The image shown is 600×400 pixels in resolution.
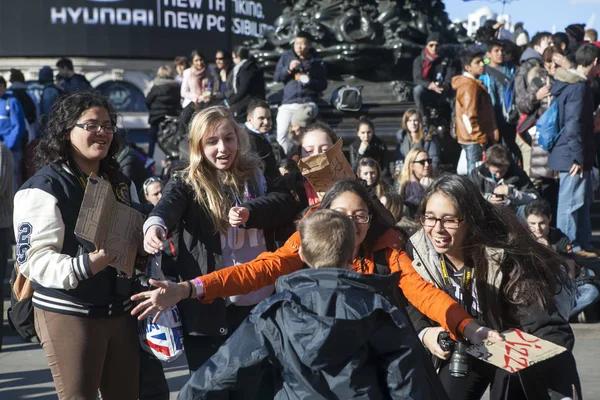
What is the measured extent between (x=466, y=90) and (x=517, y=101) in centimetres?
66

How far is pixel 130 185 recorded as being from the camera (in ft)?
14.5

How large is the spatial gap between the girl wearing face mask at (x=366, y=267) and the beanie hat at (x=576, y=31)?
10461 mm

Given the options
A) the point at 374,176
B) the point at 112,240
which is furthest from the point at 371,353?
the point at 374,176

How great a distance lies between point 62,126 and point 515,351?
2.10 meters

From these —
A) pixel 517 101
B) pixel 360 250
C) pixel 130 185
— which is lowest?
pixel 360 250

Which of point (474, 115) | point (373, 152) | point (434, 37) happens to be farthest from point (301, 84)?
point (474, 115)

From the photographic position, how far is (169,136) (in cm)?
1348

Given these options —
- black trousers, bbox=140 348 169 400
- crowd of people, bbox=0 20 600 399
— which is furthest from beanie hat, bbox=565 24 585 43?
black trousers, bbox=140 348 169 400

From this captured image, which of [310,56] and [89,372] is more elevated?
[310,56]

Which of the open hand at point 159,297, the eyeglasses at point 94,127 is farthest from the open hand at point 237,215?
the eyeglasses at point 94,127

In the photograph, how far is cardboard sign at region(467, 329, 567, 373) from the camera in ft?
11.9

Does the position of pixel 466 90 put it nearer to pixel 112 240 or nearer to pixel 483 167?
pixel 483 167

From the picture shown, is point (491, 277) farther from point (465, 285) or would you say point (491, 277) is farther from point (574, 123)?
point (574, 123)

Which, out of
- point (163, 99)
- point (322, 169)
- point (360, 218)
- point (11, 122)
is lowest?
point (360, 218)
